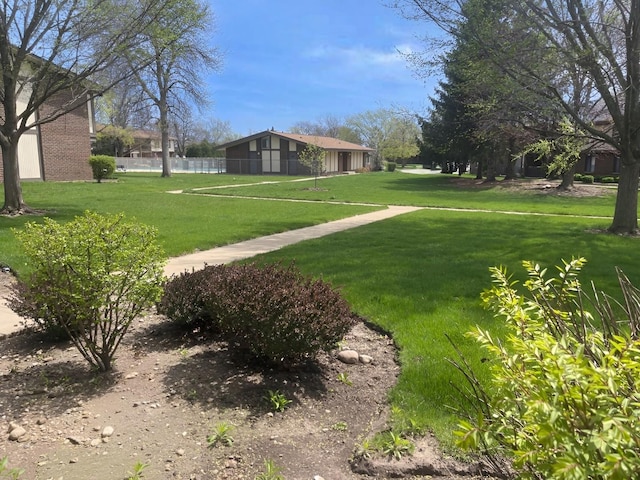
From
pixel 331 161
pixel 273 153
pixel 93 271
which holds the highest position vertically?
pixel 273 153

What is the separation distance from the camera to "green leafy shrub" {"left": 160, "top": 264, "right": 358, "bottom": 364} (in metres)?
3.53

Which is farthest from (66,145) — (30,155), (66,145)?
(30,155)

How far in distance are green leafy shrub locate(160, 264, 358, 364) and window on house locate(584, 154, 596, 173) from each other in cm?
4628

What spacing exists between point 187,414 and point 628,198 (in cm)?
1165

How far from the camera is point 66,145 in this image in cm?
2770

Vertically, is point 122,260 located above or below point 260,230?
above

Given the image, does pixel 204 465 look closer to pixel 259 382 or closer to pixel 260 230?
pixel 259 382

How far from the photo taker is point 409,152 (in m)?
81.5

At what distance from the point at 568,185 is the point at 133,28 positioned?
25.2 metres

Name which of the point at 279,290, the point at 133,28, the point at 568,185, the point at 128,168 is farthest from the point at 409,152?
the point at 279,290

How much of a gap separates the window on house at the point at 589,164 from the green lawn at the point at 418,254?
30.0 m

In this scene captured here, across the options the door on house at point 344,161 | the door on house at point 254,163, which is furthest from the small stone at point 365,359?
the door on house at point 344,161

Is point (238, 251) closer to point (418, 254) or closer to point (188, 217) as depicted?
point (418, 254)

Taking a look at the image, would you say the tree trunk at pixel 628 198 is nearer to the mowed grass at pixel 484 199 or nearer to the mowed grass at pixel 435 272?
the mowed grass at pixel 435 272
